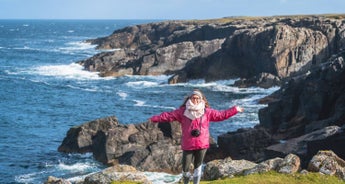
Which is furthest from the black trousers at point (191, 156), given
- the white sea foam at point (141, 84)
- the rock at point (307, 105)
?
the white sea foam at point (141, 84)

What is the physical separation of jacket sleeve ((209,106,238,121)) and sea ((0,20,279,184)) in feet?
41.0

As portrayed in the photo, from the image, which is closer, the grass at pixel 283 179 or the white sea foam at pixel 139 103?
the grass at pixel 283 179

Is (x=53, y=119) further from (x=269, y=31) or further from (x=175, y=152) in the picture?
(x=269, y=31)

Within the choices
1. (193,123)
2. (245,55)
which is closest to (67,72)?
(245,55)

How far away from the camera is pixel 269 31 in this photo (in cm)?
8800

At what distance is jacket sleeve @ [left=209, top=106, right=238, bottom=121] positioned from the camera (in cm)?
1416

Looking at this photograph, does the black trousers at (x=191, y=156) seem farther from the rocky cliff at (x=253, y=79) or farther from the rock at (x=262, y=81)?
the rock at (x=262, y=81)

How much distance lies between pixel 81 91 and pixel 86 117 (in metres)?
21.4

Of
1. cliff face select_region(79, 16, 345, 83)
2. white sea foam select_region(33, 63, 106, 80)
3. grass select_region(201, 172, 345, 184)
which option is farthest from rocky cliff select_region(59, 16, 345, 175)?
grass select_region(201, 172, 345, 184)

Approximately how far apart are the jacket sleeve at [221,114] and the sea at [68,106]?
1249cm

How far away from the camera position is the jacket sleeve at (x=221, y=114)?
14.2 metres

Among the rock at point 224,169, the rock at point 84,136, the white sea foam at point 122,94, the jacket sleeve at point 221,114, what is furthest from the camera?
the white sea foam at point 122,94

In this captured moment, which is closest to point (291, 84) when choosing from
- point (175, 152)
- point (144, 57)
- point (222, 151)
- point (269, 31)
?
point (222, 151)

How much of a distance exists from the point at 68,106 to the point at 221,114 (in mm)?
56229
